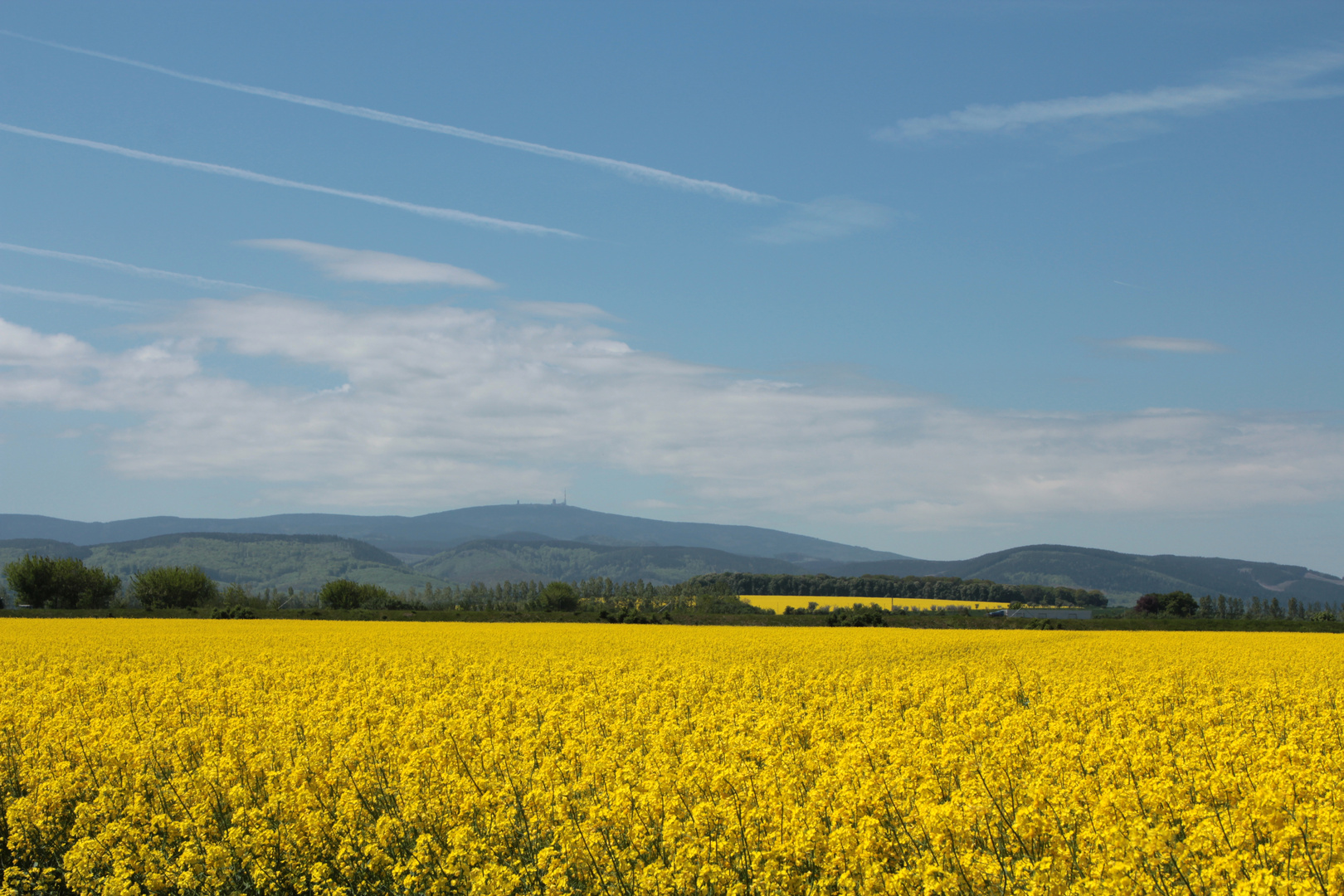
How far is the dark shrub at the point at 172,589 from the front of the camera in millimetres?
101312

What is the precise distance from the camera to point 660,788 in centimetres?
1012

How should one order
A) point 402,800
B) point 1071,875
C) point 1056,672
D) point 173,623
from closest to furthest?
point 1071,875 → point 402,800 → point 1056,672 → point 173,623

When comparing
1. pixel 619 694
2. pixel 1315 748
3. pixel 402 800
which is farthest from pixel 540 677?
pixel 1315 748

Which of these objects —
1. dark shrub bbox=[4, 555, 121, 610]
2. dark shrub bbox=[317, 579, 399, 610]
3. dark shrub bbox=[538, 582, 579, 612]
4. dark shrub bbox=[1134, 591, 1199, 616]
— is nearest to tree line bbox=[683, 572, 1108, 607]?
dark shrub bbox=[538, 582, 579, 612]

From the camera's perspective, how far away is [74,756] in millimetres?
13758

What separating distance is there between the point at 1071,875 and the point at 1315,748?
759cm

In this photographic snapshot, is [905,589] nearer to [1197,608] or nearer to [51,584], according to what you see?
[1197,608]

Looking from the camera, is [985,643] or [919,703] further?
[985,643]

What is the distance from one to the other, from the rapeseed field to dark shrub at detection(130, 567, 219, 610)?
303ft

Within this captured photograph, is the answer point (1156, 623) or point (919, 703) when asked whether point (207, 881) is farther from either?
point (1156, 623)

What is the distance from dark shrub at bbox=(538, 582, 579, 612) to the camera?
9415 centimetres

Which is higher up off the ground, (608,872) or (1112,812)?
(1112,812)

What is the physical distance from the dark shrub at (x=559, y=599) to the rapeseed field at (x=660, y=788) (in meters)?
73.4

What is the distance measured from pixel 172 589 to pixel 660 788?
108853 mm
